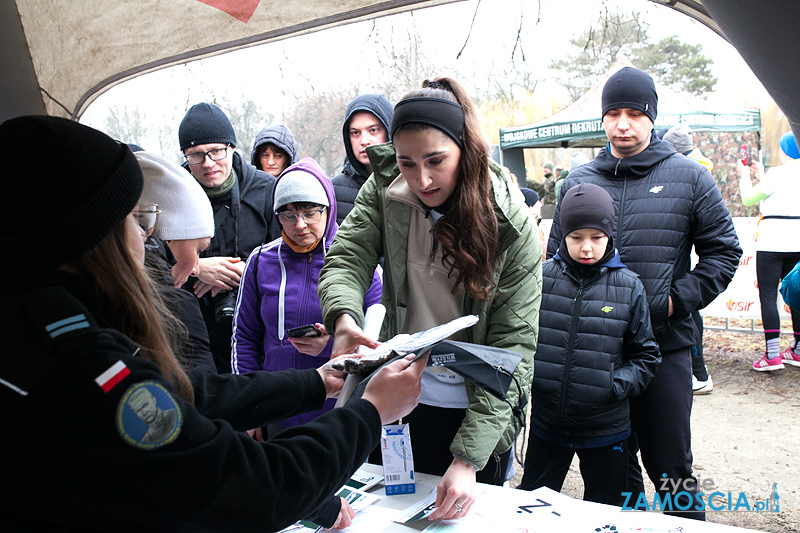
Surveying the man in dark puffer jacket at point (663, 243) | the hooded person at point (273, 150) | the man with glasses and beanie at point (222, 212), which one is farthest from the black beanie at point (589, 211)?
the hooded person at point (273, 150)

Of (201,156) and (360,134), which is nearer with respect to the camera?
(201,156)

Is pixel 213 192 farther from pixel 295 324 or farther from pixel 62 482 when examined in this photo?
pixel 62 482

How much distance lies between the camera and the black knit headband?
1666 mm

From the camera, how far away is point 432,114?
1.67 meters

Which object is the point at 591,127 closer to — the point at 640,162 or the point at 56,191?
the point at 640,162

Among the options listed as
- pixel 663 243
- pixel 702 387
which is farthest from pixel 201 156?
pixel 702 387

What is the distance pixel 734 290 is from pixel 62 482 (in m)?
6.51

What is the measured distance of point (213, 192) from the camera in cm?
279

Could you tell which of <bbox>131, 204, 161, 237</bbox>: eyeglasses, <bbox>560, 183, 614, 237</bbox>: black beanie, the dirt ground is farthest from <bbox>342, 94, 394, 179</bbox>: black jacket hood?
the dirt ground

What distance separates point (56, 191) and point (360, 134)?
2.23 m

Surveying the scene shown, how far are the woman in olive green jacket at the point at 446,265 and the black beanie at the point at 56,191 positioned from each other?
2.70 ft

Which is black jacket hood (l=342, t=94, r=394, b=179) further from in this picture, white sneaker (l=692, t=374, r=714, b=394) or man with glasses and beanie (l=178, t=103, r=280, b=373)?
white sneaker (l=692, t=374, r=714, b=394)

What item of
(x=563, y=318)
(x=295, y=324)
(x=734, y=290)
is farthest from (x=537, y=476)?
(x=734, y=290)

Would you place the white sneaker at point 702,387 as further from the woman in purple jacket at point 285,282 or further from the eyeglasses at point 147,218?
the eyeglasses at point 147,218
